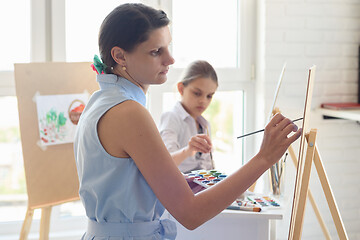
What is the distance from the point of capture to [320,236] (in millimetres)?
2676

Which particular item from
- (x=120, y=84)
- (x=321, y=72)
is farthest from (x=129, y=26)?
(x=321, y=72)

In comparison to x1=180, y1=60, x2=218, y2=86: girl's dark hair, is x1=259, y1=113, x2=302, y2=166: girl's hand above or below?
below

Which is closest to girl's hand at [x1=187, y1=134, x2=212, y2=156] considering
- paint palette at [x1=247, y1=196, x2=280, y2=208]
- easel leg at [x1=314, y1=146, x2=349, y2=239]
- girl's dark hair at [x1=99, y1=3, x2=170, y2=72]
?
paint palette at [x1=247, y1=196, x2=280, y2=208]

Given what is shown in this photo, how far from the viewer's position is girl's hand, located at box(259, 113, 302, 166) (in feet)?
3.40

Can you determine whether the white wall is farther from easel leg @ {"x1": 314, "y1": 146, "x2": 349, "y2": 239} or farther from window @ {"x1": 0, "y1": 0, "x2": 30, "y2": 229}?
window @ {"x1": 0, "y1": 0, "x2": 30, "y2": 229}

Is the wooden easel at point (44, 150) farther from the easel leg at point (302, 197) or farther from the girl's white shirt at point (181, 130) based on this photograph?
the easel leg at point (302, 197)

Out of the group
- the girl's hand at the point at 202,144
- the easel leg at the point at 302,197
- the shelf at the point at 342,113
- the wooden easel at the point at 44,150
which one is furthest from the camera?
the shelf at the point at 342,113

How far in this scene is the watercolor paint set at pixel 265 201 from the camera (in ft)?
4.70

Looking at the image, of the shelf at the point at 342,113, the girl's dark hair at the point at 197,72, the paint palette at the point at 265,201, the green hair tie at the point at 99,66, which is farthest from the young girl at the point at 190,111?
the green hair tie at the point at 99,66

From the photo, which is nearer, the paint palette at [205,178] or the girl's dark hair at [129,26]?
the girl's dark hair at [129,26]

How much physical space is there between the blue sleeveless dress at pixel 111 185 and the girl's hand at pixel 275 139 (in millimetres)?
304

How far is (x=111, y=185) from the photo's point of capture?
1.06 metres

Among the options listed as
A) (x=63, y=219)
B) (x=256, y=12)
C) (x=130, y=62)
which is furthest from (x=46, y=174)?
(x=256, y=12)

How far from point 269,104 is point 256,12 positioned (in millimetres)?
569
